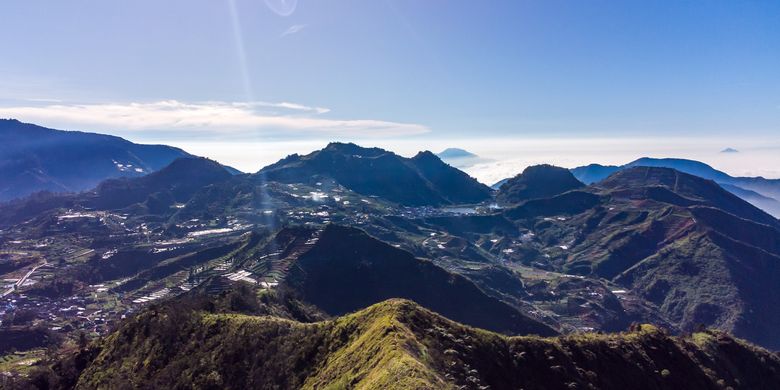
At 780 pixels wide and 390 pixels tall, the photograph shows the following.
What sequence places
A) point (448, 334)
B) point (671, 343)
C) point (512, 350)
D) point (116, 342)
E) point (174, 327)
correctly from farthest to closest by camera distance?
1. point (116, 342)
2. point (174, 327)
3. point (671, 343)
4. point (512, 350)
5. point (448, 334)

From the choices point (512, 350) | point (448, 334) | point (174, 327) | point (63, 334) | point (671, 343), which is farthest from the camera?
point (63, 334)

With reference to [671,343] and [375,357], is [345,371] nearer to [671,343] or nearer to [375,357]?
[375,357]

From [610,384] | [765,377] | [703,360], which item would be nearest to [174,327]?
[610,384]

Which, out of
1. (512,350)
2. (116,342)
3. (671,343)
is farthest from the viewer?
(116,342)

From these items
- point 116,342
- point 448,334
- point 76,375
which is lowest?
point 76,375

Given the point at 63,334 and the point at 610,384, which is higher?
the point at 610,384

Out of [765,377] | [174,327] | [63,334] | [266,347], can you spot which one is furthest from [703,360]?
[63,334]

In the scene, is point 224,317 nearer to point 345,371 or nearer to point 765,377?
point 345,371

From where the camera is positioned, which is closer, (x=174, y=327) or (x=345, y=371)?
(x=345, y=371)

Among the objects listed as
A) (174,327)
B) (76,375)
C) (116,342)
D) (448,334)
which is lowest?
(76,375)
